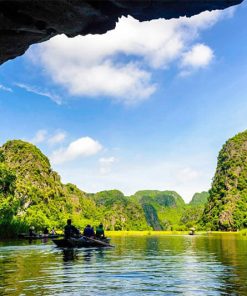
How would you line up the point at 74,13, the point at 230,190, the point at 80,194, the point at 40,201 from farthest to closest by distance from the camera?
the point at 80,194 < the point at 230,190 < the point at 40,201 < the point at 74,13

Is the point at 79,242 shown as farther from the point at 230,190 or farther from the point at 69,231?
the point at 230,190

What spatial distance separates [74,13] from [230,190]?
122922mm

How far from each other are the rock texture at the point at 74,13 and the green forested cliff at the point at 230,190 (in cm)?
10203

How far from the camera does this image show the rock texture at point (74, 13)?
418cm

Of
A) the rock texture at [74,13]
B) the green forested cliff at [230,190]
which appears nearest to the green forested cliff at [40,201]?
the green forested cliff at [230,190]

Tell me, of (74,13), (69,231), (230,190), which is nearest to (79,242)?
(69,231)

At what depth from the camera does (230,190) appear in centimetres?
12194

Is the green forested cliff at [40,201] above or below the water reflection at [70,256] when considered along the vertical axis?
above

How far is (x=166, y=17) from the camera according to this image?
4555 millimetres

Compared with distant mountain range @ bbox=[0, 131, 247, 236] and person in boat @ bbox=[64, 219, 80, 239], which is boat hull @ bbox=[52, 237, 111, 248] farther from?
distant mountain range @ bbox=[0, 131, 247, 236]

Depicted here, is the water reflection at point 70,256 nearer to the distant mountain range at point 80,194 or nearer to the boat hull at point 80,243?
the boat hull at point 80,243

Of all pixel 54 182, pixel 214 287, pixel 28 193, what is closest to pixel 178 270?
pixel 214 287

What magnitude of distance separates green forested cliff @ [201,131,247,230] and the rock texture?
335 feet

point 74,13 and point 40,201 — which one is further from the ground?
point 40,201
